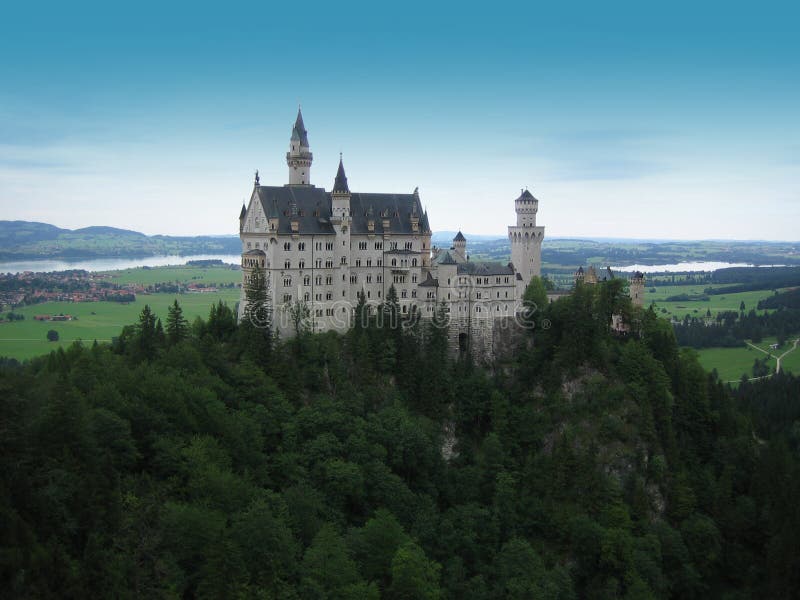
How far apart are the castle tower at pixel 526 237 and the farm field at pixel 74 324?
71.2 m

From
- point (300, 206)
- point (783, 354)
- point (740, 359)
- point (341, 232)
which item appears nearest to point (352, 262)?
point (341, 232)

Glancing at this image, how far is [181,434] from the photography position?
6103 centimetres

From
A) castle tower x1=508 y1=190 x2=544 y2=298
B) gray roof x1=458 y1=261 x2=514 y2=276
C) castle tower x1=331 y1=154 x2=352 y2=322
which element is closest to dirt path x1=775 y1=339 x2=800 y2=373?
castle tower x1=508 y1=190 x2=544 y2=298

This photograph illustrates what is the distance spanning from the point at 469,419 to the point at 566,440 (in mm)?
11741

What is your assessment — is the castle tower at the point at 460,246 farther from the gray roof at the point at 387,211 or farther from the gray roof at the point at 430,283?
the gray roof at the point at 430,283

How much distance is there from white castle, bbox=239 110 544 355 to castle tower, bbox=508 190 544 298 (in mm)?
4152

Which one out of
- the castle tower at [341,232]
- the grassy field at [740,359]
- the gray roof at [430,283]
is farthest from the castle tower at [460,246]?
the grassy field at [740,359]

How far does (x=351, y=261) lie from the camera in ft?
298

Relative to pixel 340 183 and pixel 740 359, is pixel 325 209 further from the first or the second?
pixel 740 359

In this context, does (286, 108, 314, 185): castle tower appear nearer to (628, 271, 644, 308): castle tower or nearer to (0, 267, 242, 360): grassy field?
(628, 271, 644, 308): castle tower

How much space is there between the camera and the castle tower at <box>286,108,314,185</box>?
92875 mm

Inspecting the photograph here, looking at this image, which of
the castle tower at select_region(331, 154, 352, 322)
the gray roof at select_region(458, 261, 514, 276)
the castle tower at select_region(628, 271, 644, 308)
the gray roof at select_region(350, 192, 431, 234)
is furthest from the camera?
the castle tower at select_region(628, 271, 644, 308)

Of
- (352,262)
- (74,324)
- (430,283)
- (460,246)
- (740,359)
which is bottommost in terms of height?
(740,359)

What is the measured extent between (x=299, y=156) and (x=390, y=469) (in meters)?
42.2
